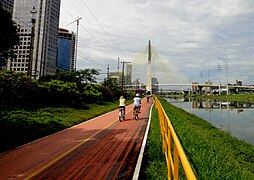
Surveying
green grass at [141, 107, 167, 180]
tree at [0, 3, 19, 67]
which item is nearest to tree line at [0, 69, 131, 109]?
tree at [0, 3, 19, 67]

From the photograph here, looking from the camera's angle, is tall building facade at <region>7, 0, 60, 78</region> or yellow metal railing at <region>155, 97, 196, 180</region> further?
tall building facade at <region>7, 0, 60, 78</region>

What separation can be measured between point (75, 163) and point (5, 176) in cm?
173

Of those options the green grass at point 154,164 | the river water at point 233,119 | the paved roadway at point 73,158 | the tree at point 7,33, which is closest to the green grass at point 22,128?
the paved roadway at point 73,158

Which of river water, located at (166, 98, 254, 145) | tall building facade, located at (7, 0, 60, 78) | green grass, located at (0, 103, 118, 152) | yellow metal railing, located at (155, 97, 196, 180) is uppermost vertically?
tall building facade, located at (7, 0, 60, 78)

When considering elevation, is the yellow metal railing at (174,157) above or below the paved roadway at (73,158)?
above

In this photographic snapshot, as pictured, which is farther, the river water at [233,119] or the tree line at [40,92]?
the river water at [233,119]

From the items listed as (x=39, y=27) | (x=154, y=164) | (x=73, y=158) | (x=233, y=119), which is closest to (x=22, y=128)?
(x=73, y=158)

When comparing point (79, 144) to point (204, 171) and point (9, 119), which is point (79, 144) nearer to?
point (204, 171)

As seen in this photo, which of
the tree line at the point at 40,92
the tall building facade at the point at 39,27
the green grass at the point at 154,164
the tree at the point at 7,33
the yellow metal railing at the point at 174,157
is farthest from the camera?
the tall building facade at the point at 39,27

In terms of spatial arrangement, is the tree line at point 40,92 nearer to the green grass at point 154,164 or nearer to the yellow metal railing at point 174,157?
the green grass at point 154,164

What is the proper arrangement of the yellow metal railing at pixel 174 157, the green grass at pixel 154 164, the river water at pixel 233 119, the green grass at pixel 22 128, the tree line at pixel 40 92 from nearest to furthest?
the yellow metal railing at pixel 174 157
the green grass at pixel 154 164
the green grass at pixel 22 128
the tree line at pixel 40 92
the river water at pixel 233 119

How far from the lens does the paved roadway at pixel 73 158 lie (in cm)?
564

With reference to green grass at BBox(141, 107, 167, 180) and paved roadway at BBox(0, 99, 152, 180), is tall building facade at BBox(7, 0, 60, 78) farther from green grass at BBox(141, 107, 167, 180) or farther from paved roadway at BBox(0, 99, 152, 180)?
green grass at BBox(141, 107, 167, 180)

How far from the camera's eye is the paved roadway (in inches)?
222
